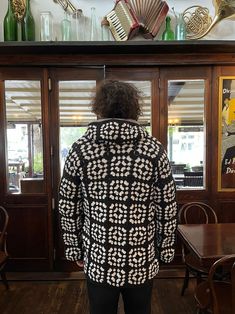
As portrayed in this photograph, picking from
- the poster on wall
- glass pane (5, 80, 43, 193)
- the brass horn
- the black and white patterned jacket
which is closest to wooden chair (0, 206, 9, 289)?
glass pane (5, 80, 43, 193)

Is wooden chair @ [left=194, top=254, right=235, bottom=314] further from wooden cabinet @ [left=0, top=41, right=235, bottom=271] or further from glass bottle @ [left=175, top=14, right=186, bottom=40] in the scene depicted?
glass bottle @ [left=175, top=14, right=186, bottom=40]

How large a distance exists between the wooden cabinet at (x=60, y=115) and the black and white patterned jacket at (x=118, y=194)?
1.58 metres

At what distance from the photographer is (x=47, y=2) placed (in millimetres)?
2660

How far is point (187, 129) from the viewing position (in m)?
2.72

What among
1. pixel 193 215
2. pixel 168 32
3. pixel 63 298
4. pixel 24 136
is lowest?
pixel 63 298

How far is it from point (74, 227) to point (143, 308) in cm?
45

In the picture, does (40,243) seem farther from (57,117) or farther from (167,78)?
(167,78)

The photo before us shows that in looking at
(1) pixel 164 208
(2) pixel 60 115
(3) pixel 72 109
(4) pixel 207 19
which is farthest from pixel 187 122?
(1) pixel 164 208

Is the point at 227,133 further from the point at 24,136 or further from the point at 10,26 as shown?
the point at 10,26

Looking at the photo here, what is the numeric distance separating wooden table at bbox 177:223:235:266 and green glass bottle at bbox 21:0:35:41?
2.12m

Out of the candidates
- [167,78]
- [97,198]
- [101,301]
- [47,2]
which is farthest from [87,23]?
[101,301]

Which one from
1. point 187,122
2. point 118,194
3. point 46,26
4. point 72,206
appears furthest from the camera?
point 187,122

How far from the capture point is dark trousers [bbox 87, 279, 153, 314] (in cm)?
114

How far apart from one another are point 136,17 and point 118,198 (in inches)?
81.4
